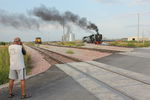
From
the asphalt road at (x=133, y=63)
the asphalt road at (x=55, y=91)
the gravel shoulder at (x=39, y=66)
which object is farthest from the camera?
the gravel shoulder at (x=39, y=66)

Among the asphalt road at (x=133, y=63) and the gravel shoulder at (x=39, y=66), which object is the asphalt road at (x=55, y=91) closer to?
the gravel shoulder at (x=39, y=66)

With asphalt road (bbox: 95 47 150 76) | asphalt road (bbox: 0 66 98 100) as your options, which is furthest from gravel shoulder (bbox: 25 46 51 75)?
asphalt road (bbox: 95 47 150 76)

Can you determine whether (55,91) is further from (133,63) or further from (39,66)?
(133,63)

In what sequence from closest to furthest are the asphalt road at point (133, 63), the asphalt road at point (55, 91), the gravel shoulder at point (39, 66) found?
the asphalt road at point (55, 91), the asphalt road at point (133, 63), the gravel shoulder at point (39, 66)

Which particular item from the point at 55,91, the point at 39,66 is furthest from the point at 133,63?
the point at 55,91

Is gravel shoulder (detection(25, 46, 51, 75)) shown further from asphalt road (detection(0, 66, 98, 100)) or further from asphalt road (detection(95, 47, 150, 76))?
asphalt road (detection(95, 47, 150, 76))

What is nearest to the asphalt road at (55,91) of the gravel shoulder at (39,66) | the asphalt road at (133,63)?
the gravel shoulder at (39,66)

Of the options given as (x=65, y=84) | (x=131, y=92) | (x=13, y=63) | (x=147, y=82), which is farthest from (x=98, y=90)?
(x=13, y=63)

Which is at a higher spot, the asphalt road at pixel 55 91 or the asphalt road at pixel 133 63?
the asphalt road at pixel 133 63

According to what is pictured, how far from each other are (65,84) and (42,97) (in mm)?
1963

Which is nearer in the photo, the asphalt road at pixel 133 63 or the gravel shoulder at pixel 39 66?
the asphalt road at pixel 133 63

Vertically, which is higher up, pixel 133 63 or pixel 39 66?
pixel 133 63

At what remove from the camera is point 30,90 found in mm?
7297

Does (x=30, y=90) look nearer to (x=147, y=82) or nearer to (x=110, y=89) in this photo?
(x=110, y=89)
